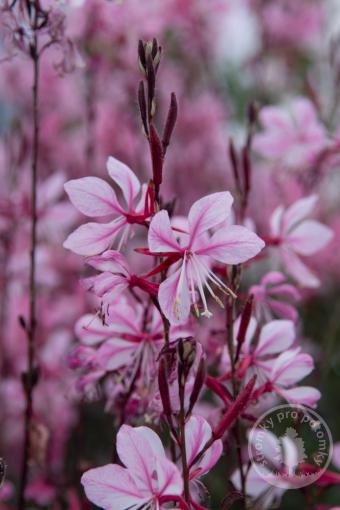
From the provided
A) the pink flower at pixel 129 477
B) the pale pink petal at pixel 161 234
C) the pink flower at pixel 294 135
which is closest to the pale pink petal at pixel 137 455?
the pink flower at pixel 129 477

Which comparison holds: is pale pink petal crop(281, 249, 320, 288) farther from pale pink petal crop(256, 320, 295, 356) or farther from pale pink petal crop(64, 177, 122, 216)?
pale pink petal crop(64, 177, 122, 216)

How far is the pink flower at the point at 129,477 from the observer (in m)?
0.40

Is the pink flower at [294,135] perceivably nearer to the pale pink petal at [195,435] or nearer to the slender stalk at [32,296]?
the slender stalk at [32,296]

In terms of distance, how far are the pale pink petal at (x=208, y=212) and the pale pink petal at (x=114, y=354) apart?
13cm

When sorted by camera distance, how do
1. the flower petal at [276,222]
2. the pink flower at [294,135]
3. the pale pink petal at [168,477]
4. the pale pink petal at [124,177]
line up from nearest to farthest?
the pale pink petal at [168,477]
the pale pink petal at [124,177]
the flower petal at [276,222]
the pink flower at [294,135]

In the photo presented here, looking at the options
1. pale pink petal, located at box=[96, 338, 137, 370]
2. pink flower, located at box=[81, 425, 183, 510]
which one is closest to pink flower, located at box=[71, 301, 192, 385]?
pale pink petal, located at box=[96, 338, 137, 370]

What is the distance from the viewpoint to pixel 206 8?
139cm

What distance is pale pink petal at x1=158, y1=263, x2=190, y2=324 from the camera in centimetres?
42

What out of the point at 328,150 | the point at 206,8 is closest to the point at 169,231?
the point at 328,150

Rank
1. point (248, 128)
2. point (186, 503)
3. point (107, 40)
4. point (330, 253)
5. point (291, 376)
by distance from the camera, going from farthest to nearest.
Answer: point (330, 253) → point (107, 40) → point (248, 128) → point (291, 376) → point (186, 503)

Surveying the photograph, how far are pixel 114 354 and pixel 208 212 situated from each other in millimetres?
147

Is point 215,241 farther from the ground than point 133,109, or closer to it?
closer to it

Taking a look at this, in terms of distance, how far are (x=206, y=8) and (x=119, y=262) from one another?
1087mm

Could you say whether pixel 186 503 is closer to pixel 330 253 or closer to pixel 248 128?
pixel 248 128
